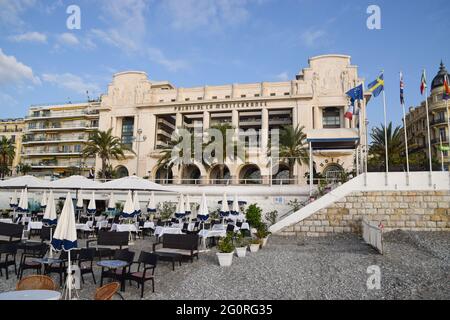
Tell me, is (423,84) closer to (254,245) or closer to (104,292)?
(254,245)

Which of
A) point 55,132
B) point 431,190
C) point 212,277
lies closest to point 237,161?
point 431,190

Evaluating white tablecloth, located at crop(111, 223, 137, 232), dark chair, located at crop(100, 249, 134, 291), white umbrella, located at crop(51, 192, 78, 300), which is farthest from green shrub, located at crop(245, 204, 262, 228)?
white umbrella, located at crop(51, 192, 78, 300)

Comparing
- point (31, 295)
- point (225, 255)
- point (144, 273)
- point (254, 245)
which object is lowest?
point (254, 245)

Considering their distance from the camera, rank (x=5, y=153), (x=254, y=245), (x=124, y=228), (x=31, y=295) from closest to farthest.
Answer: (x=31, y=295), (x=254, y=245), (x=124, y=228), (x=5, y=153)

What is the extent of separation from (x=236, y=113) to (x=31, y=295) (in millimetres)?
37128

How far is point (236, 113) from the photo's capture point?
40.3m

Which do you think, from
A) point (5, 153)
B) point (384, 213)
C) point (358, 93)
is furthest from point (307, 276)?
point (5, 153)

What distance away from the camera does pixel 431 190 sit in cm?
1577

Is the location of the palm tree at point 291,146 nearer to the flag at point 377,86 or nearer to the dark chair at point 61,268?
the flag at point 377,86

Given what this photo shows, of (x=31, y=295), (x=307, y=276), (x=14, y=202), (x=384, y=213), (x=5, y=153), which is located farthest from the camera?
(x=5, y=153)

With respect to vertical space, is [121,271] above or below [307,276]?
above

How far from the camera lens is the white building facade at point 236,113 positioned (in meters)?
37.1

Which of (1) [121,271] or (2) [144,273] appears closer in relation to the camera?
(2) [144,273]
